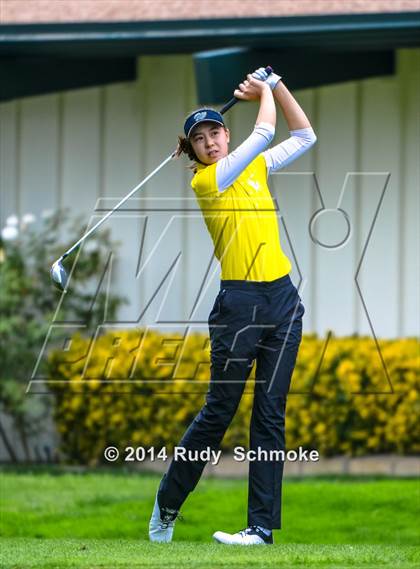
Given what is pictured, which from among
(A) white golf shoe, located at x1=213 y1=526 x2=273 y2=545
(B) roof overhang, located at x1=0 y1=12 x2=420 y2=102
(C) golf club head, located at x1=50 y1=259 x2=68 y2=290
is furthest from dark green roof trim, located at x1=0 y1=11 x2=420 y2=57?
(A) white golf shoe, located at x1=213 y1=526 x2=273 y2=545

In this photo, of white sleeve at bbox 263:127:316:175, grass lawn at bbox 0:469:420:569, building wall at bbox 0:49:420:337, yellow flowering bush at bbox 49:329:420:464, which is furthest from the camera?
building wall at bbox 0:49:420:337

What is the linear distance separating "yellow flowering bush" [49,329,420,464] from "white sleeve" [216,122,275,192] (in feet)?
12.1

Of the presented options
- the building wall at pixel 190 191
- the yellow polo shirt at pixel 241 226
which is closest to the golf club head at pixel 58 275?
the yellow polo shirt at pixel 241 226

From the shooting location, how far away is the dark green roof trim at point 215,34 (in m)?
8.79

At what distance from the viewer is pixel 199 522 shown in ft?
25.4

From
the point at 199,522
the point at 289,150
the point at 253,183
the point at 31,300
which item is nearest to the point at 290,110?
the point at 289,150

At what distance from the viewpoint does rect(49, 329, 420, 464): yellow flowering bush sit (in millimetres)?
9383

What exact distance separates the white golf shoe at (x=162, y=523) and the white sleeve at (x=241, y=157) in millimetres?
1403

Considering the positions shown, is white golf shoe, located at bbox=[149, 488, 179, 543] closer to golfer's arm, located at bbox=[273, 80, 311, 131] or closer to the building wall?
golfer's arm, located at bbox=[273, 80, 311, 131]

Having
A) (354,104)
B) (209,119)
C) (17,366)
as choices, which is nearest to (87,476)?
(17,366)

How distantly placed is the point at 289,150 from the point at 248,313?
2.48 ft

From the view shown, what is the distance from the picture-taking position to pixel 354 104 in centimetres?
1020

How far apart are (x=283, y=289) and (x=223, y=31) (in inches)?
135

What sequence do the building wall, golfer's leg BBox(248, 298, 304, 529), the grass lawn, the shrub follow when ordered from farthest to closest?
the building wall
the shrub
golfer's leg BBox(248, 298, 304, 529)
the grass lawn
